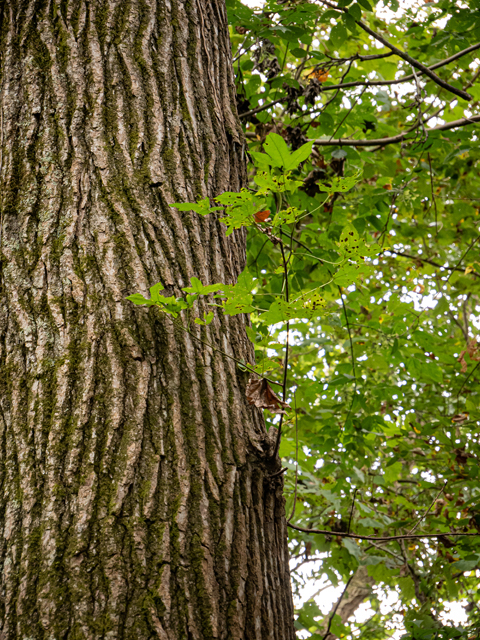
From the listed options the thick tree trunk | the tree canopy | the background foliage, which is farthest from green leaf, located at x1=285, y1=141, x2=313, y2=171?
the background foliage

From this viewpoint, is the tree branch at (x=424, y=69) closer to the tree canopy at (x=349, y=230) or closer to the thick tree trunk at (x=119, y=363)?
the tree canopy at (x=349, y=230)

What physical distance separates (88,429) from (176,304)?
1.12 ft

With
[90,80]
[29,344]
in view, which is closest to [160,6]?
[90,80]

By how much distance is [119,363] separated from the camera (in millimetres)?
1143

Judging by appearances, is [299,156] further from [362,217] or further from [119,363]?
[362,217]

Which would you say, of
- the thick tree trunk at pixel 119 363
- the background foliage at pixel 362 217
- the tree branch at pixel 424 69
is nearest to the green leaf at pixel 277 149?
the thick tree trunk at pixel 119 363

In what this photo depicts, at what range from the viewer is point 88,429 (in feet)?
3.52

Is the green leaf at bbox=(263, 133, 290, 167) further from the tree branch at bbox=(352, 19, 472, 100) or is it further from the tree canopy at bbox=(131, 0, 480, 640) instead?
the tree branch at bbox=(352, 19, 472, 100)

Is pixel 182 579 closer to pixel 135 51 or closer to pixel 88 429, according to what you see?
pixel 88 429

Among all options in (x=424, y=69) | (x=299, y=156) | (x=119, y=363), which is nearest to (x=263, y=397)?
(x=119, y=363)

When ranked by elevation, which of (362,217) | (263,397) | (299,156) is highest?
(362,217)

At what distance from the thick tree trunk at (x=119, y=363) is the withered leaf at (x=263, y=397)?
0.08 metres

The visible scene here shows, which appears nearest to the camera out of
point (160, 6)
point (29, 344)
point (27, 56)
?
point (29, 344)

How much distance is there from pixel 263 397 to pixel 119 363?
0.36 meters
